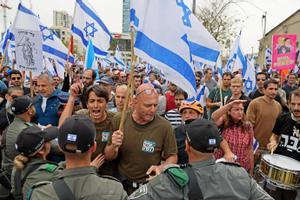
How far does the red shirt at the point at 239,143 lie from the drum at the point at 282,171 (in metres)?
0.28

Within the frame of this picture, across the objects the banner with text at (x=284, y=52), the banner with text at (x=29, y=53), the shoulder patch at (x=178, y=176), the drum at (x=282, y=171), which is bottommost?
the drum at (x=282, y=171)

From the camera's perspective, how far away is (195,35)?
4086 mm

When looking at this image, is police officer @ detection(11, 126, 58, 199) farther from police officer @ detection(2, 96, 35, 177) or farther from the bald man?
the bald man

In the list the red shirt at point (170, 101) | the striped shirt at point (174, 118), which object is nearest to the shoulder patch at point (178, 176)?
the striped shirt at point (174, 118)

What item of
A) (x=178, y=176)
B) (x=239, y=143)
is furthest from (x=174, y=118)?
(x=178, y=176)

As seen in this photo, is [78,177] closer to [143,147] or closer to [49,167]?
[49,167]

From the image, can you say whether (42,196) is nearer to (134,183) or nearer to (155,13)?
(134,183)

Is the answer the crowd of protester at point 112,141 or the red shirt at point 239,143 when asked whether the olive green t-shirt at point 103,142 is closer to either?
the crowd of protester at point 112,141

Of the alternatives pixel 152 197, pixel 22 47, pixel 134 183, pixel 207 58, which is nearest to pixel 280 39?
pixel 207 58

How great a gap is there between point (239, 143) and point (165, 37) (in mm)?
1812

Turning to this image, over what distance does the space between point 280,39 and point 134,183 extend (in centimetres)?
921

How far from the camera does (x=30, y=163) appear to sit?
9.01 ft

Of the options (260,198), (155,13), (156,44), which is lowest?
(260,198)

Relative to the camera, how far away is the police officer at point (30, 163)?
266 centimetres
